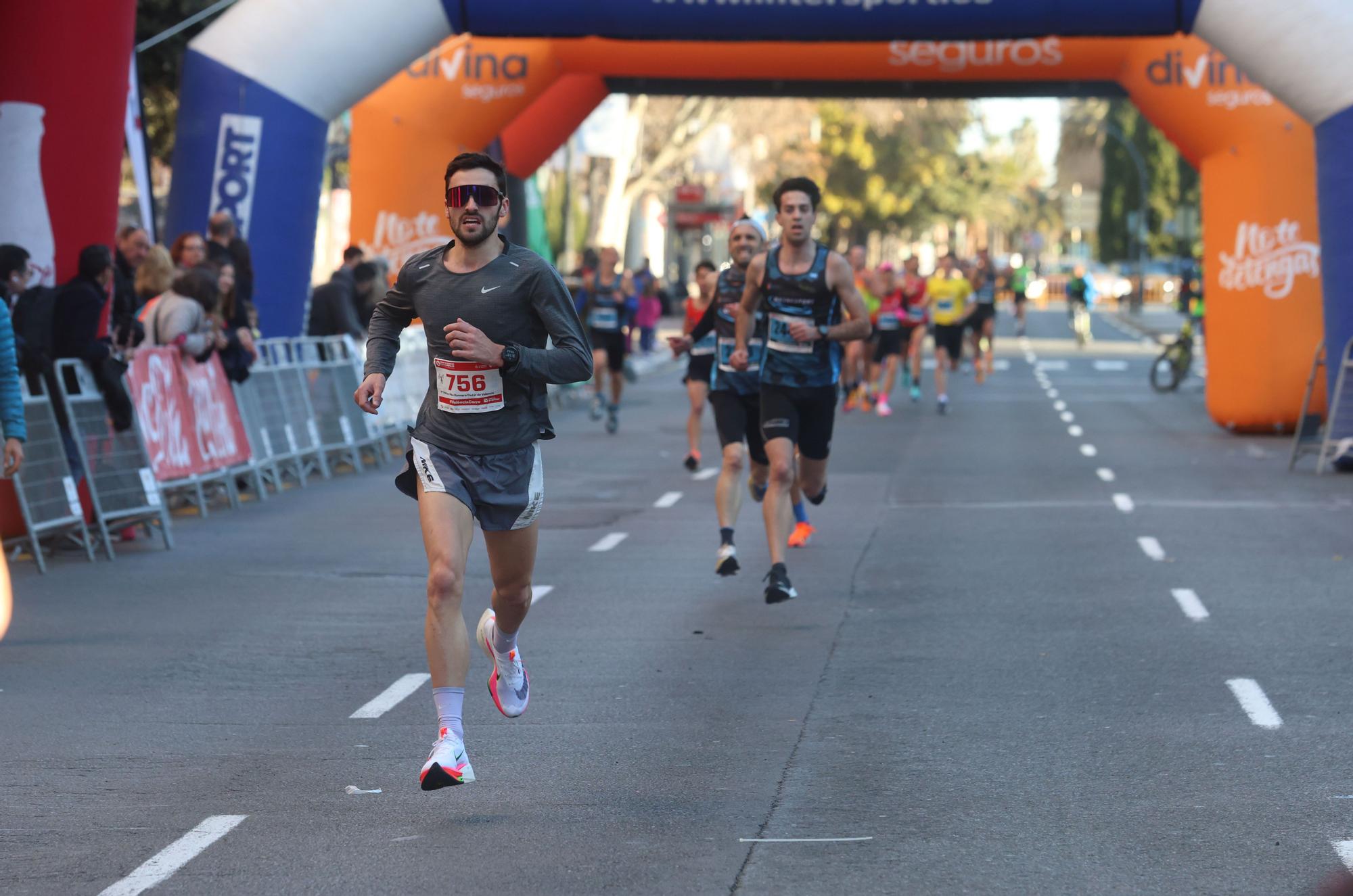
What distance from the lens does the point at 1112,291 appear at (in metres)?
89.4

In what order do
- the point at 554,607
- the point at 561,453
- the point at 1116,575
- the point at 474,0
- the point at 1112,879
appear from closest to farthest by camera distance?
1. the point at 1112,879
2. the point at 554,607
3. the point at 1116,575
4. the point at 474,0
5. the point at 561,453

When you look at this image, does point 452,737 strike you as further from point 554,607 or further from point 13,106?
point 13,106

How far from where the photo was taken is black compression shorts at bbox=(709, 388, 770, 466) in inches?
442

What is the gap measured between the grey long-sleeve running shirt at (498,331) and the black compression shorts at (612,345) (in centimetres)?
1565

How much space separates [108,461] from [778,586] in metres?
4.78

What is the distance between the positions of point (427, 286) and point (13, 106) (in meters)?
7.23

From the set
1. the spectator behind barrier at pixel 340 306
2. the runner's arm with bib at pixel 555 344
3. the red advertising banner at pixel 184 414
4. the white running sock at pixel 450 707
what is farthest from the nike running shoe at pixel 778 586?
the spectator behind barrier at pixel 340 306

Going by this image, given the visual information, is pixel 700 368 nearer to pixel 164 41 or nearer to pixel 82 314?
pixel 82 314

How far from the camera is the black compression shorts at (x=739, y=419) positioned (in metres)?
11.2

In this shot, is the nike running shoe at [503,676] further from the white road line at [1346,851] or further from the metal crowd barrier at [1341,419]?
the metal crowd barrier at [1341,419]

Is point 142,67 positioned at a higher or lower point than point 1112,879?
higher

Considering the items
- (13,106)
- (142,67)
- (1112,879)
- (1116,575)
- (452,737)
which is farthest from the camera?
(142,67)

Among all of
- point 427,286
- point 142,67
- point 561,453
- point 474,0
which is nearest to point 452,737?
point 427,286

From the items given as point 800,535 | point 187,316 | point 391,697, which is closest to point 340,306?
point 187,316
